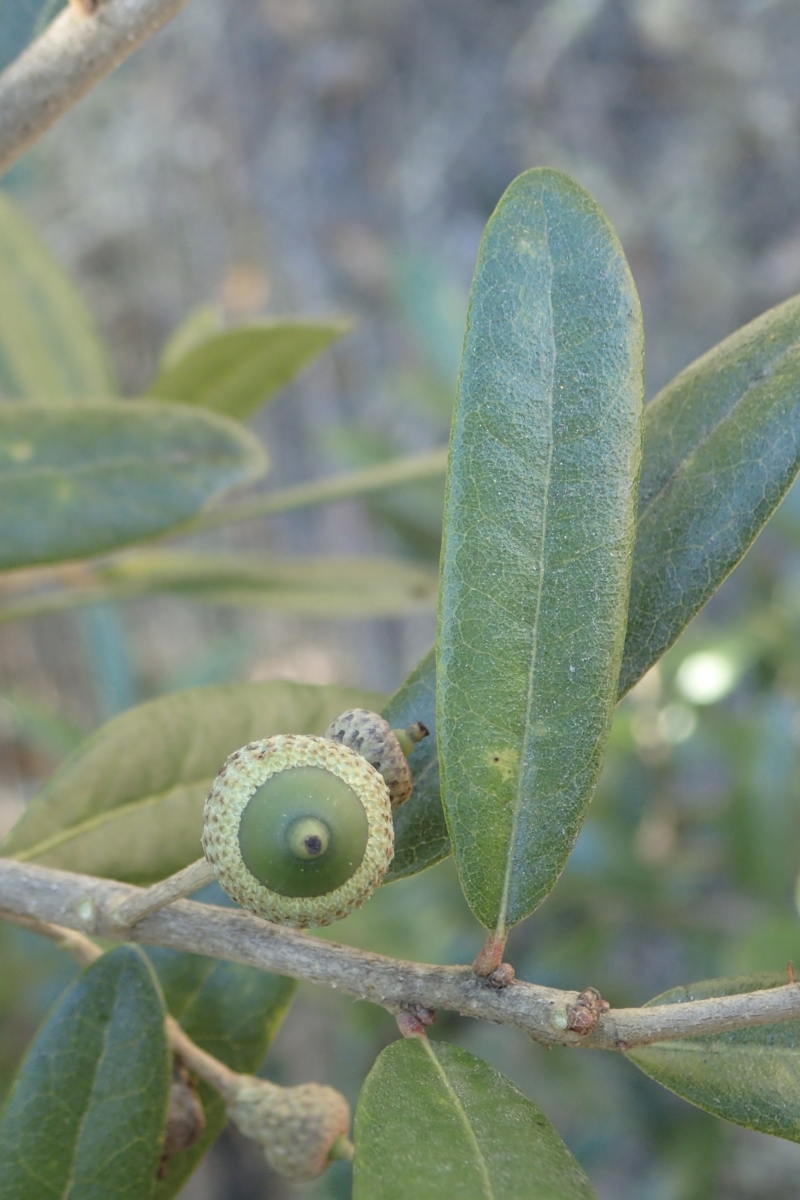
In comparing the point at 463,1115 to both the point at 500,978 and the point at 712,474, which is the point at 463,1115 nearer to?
the point at 500,978

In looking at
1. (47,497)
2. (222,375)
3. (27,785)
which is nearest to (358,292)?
(27,785)

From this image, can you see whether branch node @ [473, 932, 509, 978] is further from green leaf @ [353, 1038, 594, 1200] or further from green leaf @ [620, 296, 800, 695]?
green leaf @ [620, 296, 800, 695]

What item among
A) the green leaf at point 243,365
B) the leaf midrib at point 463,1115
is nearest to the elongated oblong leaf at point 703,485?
the leaf midrib at point 463,1115

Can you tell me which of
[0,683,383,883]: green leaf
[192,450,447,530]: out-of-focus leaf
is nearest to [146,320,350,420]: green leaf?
[192,450,447,530]: out-of-focus leaf

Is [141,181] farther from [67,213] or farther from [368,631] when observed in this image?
[368,631]

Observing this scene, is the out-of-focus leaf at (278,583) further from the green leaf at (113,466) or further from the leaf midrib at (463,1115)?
the leaf midrib at (463,1115)
